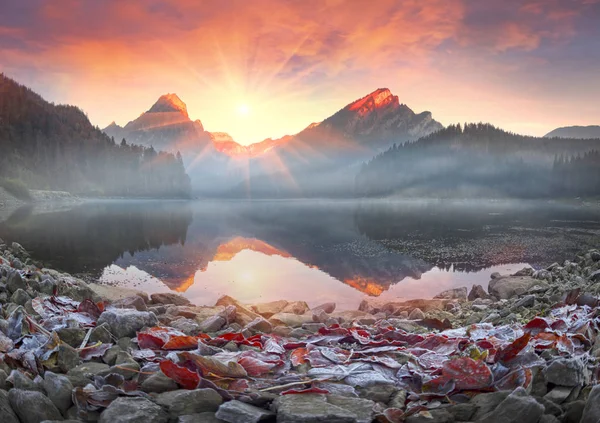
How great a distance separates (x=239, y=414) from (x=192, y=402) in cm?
70

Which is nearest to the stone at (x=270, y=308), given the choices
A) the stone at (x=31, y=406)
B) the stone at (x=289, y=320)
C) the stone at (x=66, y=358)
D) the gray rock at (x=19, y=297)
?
the stone at (x=289, y=320)

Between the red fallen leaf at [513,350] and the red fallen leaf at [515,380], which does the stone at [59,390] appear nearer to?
the red fallen leaf at [515,380]

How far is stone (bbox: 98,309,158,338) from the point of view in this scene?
8.69 meters

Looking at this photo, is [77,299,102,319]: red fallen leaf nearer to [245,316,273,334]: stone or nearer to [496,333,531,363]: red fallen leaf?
[245,316,273,334]: stone

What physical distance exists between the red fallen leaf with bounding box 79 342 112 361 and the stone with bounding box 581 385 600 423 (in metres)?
7.07

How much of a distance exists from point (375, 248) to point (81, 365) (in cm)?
3810

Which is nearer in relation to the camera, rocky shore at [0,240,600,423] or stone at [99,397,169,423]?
stone at [99,397,169,423]

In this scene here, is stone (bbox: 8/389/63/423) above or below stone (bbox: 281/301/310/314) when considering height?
above

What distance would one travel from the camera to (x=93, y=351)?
24.2ft

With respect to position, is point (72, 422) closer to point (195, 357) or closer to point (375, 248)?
point (195, 357)

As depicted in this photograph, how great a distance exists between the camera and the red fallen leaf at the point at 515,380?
5.58m

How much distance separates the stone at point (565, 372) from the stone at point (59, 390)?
21.1 feet

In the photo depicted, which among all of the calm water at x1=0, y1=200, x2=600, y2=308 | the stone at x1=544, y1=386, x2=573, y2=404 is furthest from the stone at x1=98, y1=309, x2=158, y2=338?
the calm water at x1=0, y1=200, x2=600, y2=308

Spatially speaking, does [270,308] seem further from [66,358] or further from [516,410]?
[516,410]
